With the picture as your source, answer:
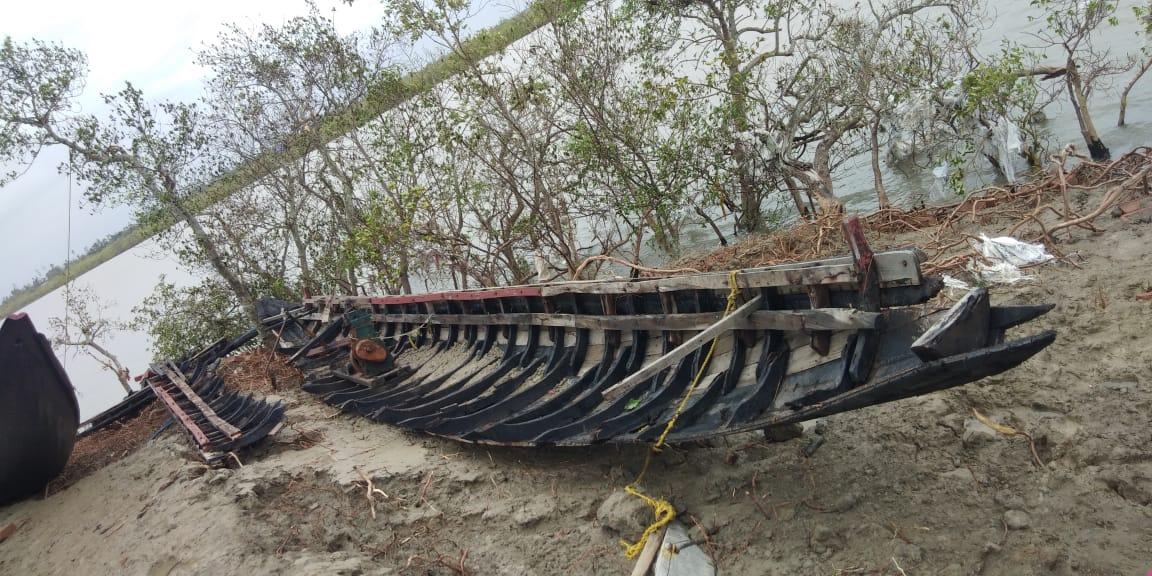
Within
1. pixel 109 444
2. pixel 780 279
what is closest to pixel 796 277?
pixel 780 279

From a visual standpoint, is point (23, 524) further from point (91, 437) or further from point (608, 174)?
point (608, 174)

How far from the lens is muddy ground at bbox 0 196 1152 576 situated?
3178 millimetres

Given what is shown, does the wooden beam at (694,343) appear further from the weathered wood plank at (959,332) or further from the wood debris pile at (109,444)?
the wood debris pile at (109,444)

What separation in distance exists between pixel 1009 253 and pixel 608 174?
597 centimetres

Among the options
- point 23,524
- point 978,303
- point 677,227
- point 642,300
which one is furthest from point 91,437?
point 978,303

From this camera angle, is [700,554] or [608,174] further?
[608,174]

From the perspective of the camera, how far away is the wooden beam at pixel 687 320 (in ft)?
10.9

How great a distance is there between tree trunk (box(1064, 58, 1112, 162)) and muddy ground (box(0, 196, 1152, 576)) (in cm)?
372

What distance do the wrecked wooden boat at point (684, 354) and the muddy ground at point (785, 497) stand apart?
0.46 m

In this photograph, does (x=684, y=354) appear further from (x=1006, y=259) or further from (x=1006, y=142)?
(x=1006, y=142)

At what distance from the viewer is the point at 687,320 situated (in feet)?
14.5

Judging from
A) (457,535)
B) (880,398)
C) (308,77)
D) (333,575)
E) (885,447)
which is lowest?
(885,447)

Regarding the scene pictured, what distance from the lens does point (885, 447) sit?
402cm

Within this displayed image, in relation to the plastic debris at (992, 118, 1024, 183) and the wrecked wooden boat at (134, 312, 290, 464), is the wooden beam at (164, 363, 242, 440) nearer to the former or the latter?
the wrecked wooden boat at (134, 312, 290, 464)
